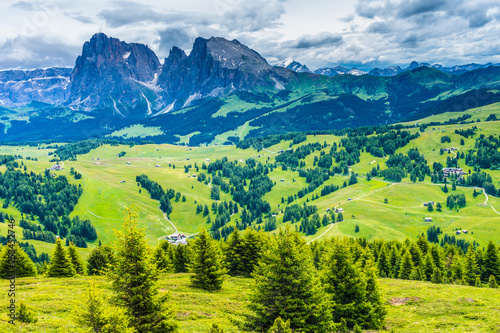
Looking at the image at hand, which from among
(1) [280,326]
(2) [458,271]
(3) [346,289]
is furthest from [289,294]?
(2) [458,271]

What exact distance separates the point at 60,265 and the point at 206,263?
121 ft

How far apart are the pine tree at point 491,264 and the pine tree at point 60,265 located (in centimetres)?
11222

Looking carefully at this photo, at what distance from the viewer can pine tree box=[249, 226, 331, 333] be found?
102 feet

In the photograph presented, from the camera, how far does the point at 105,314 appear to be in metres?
19.9

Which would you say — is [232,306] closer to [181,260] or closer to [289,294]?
[289,294]

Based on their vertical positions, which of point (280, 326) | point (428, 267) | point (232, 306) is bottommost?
point (428, 267)

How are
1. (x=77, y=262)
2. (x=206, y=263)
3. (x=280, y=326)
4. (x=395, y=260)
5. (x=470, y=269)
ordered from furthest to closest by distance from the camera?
(x=395, y=260)
(x=470, y=269)
(x=77, y=262)
(x=206, y=263)
(x=280, y=326)

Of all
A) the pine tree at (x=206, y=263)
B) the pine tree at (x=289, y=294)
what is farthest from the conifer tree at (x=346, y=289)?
the pine tree at (x=206, y=263)

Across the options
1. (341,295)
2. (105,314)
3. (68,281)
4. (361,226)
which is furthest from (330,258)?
(361,226)

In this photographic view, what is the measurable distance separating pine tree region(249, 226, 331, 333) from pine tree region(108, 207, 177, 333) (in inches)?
382

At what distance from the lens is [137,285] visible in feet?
89.6

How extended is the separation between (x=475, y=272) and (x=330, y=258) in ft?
257

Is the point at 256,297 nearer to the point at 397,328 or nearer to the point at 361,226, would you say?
the point at 397,328

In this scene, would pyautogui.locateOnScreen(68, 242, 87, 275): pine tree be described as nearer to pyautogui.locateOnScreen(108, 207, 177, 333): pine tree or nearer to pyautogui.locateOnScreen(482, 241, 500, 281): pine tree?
pyautogui.locateOnScreen(108, 207, 177, 333): pine tree
